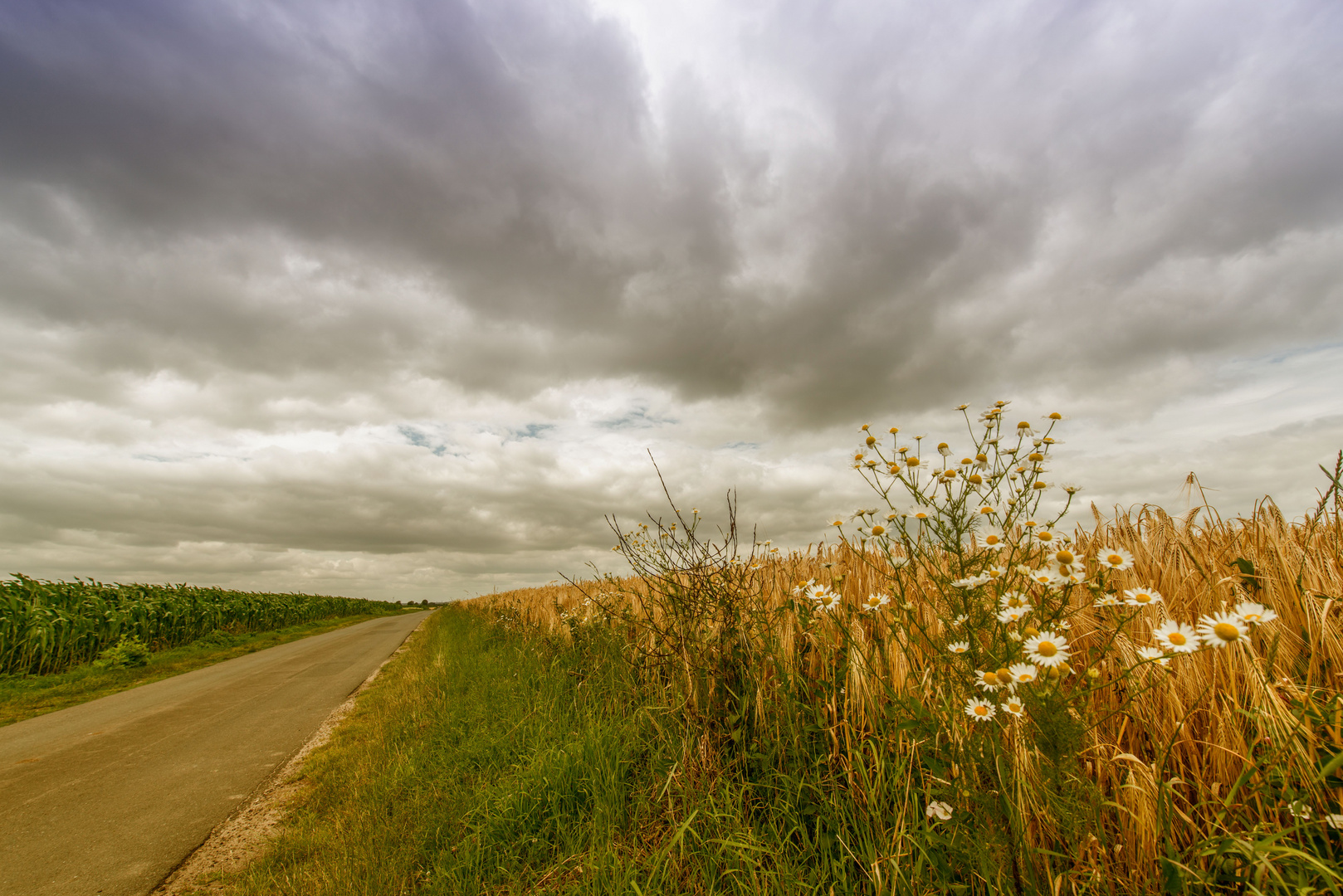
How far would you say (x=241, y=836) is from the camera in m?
4.16

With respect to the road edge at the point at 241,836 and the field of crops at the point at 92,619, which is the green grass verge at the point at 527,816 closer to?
the road edge at the point at 241,836

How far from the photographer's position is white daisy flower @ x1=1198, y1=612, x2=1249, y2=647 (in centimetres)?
145

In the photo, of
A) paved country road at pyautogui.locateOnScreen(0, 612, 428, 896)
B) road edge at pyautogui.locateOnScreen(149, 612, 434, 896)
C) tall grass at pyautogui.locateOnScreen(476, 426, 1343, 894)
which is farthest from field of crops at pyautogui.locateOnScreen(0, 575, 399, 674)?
tall grass at pyautogui.locateOnScreen(476, 426, 1343, 894)

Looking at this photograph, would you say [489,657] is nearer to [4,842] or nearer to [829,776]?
[4,842]

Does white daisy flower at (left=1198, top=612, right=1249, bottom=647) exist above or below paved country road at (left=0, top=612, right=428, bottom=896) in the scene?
above

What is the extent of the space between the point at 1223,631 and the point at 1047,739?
0.71 meters

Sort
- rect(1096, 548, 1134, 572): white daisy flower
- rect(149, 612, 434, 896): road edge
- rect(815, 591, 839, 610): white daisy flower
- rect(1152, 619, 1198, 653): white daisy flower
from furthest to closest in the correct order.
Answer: rect(149, 612, 434, 896): road edge
rect(815, 591, 839, 610): white daisy flower
rect(1096, 548, 1134, 572): white daisy flower
rect(1152, 619, 1198, 653): white daisy flower

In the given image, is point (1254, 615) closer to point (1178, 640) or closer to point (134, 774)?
point (1178, 640)

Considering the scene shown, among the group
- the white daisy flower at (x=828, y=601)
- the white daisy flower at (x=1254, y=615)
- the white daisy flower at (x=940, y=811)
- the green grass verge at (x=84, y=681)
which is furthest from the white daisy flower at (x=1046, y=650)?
the green grass verge at (x=84, y=681)

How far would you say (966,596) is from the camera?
2.37 metres

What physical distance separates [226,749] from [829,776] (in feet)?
23.3

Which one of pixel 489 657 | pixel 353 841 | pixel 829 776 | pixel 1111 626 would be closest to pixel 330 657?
pixel 489 657

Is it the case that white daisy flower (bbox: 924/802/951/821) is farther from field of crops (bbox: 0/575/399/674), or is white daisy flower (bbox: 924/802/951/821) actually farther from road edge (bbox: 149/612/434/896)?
field of crops (bbox: 0/575/399/674)

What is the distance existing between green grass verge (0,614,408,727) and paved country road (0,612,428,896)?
83 cm
